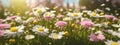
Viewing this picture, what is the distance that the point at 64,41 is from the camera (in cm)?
266

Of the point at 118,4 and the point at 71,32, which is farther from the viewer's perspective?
the point at 118,4

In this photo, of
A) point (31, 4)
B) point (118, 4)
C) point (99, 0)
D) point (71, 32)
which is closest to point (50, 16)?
point (71, 32)

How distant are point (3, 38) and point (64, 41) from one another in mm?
531

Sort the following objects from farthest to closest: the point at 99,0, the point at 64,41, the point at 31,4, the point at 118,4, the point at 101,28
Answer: the point at 118,4 → the point at 99,0 → the point at 31,4 → the point at 101,28 → the point at 64,41

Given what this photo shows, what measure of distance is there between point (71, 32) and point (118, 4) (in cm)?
566

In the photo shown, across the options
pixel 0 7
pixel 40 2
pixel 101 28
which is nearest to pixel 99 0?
pixel 40 2

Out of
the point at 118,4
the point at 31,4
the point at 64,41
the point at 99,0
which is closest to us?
the point at 64,41

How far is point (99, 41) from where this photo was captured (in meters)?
2.74

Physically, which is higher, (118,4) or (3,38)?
(3,38)

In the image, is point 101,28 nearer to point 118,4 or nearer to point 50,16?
point 50,16

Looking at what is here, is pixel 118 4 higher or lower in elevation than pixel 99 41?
lower

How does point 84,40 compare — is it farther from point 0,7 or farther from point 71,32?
point 0,7

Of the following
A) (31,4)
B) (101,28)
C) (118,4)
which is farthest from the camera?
(118,4)

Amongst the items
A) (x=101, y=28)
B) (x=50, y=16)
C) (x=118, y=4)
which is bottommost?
(x=118, y=4)
